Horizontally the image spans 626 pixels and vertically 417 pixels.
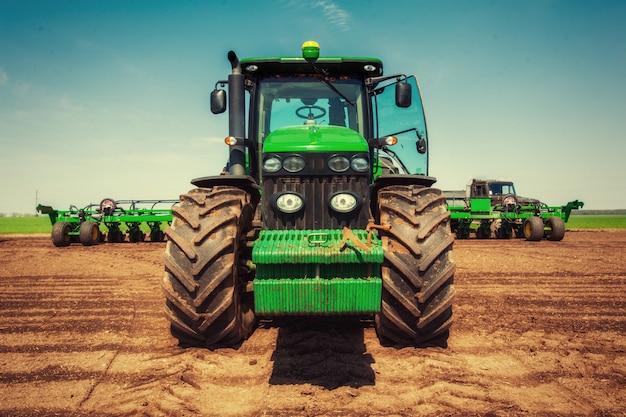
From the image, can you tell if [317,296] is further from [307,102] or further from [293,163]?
[307,102]

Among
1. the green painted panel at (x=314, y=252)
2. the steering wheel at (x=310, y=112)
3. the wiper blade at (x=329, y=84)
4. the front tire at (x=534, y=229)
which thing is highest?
the wiper blade at (x=329, y=84)

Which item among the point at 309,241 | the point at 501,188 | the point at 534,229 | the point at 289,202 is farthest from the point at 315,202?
the point at 501,188

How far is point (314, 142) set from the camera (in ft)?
13.5

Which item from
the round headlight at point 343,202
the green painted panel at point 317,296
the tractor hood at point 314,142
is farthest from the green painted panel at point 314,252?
the tractor hood at point 314,142

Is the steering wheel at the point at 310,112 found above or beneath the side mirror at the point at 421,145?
above

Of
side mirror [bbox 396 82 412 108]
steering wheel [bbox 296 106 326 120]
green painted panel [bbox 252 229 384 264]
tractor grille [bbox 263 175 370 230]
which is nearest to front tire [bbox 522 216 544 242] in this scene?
side mirror [bbox 396 82 412 108]

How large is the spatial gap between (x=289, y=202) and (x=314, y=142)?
600 mm

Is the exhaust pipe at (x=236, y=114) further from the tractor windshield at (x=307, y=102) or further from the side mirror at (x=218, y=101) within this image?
the tractor windshield at (x=307, y=102)

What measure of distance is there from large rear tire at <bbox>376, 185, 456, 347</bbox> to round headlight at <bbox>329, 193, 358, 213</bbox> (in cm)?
33

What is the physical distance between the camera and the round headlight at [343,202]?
157 inches

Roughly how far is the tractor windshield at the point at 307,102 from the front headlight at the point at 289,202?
1.50 meters

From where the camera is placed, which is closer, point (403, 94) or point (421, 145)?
point (403, 94)

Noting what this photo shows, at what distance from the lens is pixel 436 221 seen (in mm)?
3514

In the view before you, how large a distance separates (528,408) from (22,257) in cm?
1361
